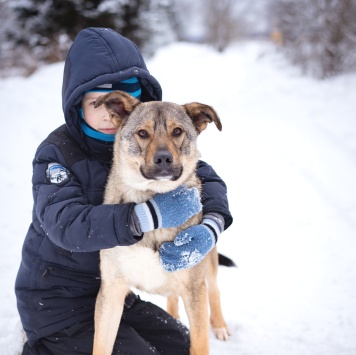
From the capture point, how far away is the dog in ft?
8.02

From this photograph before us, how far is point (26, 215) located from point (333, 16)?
12925 millimetres

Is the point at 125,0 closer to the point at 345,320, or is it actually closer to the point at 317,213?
the point at 317,213

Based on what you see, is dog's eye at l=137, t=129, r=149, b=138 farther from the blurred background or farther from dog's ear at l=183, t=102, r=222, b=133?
the blurred background

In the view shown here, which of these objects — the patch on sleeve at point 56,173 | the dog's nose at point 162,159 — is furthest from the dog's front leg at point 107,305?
the dog's nose at point 162,159

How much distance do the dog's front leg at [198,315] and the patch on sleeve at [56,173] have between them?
3.78 ft

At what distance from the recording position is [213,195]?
2916mm

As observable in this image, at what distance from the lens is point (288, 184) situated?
6605 mm

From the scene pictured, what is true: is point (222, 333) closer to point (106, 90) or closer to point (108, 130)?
point (108, 130)

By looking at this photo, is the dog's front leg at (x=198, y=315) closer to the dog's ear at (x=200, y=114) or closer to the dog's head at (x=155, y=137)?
the dog's head at (x=155, y=137)

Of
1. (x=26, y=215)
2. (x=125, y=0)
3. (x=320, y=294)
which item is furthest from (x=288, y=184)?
(x=125, y=0)

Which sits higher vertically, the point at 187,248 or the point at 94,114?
the point at 94,114

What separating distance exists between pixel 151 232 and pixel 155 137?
0.65 meters

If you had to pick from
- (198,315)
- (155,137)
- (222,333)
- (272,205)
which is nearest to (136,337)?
(198,315)

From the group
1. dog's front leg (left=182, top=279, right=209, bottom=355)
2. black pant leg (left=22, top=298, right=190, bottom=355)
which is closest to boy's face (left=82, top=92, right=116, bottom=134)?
dog's front leg (left=182, top=279, right=209, bottom=355)
